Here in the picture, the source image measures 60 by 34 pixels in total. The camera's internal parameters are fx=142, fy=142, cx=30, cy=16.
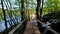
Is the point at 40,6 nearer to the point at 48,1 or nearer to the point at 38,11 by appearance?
the point at 38,11

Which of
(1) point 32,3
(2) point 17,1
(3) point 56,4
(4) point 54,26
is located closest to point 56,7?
(3) point 56,4

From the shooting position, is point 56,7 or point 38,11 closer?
point 38,11

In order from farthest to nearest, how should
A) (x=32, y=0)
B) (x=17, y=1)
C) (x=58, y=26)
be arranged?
(x=32, y=0) < (x=17, y=1) < (x=58, y=26)

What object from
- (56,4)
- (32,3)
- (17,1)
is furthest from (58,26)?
(32,3)

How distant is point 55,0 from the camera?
17469 millimetres

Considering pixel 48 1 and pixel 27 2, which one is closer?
pixel 48 1

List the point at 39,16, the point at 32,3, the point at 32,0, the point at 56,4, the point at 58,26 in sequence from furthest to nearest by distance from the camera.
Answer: the point at 32,0
the point at 32,3
the point at 56,4
the point at 39,16
the point at 58,26

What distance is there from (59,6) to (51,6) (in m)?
0.98

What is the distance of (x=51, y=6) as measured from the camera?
58.1 feet

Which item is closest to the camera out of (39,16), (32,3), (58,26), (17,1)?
(58,26)

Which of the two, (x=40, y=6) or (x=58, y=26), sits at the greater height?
(x=40, y=6)

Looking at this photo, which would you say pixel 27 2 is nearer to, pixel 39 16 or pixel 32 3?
pixel 32 3

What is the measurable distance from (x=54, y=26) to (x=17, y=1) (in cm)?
782

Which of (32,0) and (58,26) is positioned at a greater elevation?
(32,0)
